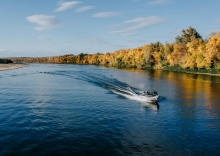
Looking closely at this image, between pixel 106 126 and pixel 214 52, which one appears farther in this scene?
pixel 214 52

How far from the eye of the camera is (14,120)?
45156mm

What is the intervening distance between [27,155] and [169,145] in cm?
1710

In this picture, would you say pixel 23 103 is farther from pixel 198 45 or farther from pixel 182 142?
pixel 198 45

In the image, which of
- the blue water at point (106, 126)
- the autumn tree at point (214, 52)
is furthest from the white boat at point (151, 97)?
the autumn tree at point (214, 52)

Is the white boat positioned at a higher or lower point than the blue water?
higher

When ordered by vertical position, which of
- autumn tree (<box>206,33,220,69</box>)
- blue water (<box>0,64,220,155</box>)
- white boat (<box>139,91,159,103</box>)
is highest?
autumn tree (<box>206,33,220,69</box>)

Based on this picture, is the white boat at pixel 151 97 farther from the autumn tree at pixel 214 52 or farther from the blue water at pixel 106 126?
the autumn tree at pixel 214 52

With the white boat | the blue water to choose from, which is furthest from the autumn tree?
the white boat

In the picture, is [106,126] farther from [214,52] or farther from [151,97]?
[214,52]

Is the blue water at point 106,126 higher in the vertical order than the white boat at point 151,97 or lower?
lower

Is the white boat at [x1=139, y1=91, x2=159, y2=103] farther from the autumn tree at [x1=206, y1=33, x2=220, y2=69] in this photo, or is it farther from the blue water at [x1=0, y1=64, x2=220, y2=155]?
the autumn tree at [x1=206, y1=33, x2=220, y2=69]

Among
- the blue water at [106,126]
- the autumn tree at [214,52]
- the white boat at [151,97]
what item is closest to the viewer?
the blue water at [106,126]

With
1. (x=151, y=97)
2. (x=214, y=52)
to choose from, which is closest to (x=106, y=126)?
(x=151, y=97)

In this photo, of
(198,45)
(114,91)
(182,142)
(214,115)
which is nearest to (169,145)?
(182,142)
